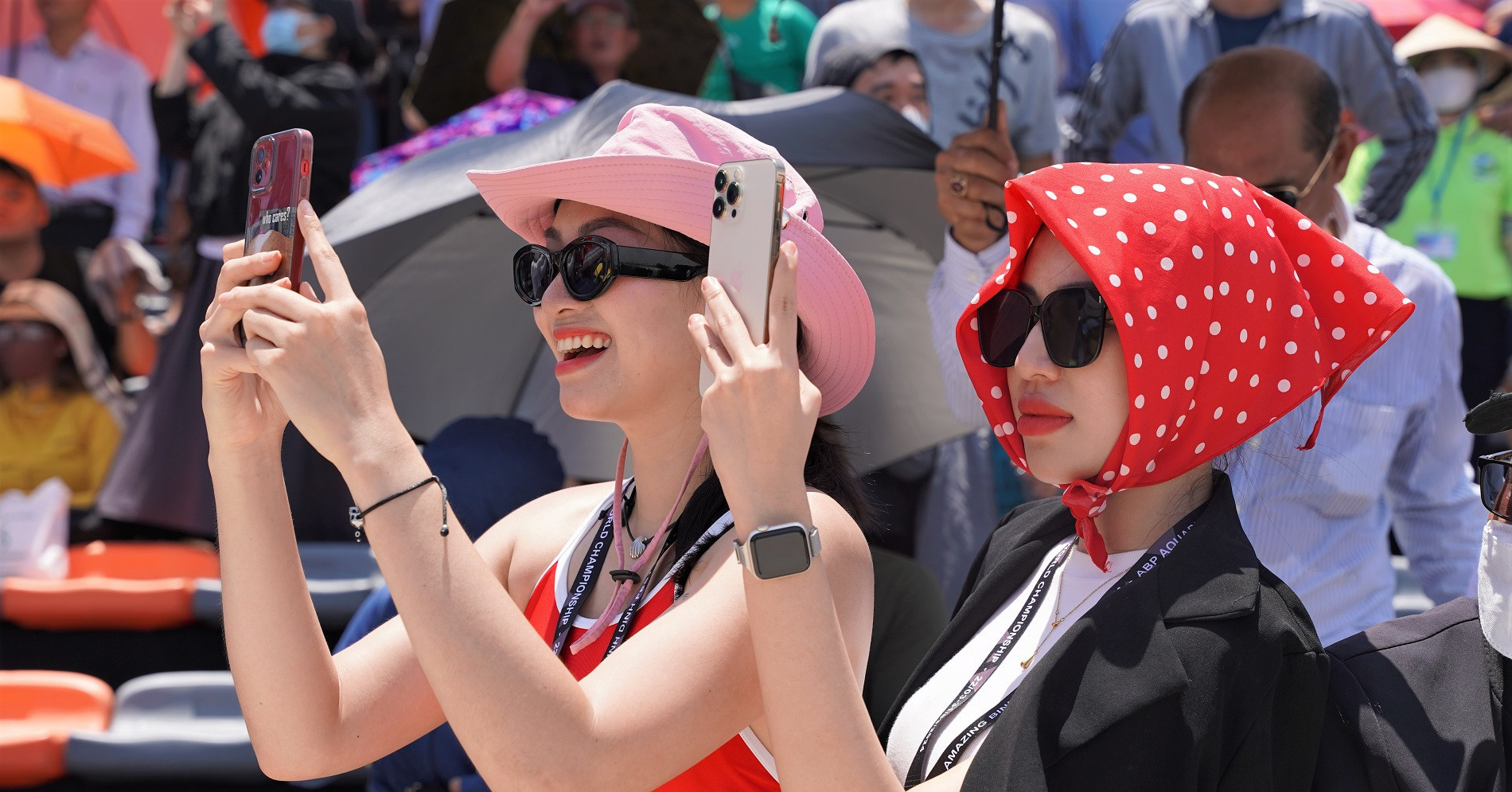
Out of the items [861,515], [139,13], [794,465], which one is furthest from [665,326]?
[139,13]

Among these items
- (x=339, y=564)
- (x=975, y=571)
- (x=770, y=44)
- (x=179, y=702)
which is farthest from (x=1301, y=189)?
(x=179, y=702)

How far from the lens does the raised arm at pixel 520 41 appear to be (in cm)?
534

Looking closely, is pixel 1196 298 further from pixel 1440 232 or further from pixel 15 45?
pixel 15 45

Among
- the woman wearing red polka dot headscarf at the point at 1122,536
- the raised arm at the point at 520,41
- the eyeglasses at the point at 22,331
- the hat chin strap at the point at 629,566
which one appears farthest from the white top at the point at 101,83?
the woman wearing red polka dot headscarf at the point at 1122,536

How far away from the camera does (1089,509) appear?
1610 mm

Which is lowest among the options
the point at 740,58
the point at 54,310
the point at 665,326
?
the point at 54,310

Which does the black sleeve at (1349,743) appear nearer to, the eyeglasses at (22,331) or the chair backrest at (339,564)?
the chair backrest at (339,564)

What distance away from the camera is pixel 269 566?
1.71 meters

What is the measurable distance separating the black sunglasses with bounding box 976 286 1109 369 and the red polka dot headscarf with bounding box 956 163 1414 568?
37 mm

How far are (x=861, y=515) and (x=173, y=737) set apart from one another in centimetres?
309

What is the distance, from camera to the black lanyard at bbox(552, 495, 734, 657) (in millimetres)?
1760

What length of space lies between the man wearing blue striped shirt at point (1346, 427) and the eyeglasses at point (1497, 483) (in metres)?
1.29

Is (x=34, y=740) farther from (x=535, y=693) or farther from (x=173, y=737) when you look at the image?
(x=535, y=693)

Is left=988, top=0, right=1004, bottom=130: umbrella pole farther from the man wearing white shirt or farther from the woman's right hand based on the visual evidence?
the man wearing white shirt
